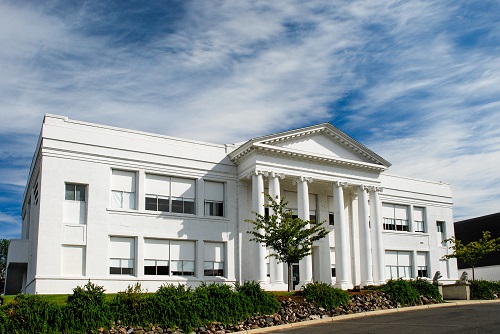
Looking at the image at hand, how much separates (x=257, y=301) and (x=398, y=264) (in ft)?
76.6

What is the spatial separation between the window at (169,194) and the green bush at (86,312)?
514 inches

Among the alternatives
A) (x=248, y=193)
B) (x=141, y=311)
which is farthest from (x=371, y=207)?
(x=141, y=311)

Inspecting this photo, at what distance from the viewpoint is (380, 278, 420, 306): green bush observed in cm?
3181

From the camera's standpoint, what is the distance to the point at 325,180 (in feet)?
127

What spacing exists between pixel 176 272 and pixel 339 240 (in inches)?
446

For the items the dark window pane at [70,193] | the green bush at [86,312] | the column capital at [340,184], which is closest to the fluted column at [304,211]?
the column capital at [340,184]

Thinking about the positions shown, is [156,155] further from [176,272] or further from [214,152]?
[176,272]

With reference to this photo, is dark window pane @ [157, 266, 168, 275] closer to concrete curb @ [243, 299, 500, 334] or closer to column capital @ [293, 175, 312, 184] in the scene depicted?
column capital @ [293, 175, 312, 184]

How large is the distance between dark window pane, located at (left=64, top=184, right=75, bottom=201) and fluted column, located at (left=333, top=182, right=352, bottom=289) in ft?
56.8

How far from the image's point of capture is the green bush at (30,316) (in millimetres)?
20234

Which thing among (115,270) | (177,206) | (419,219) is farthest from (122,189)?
(419,219)

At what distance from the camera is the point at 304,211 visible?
3681 centimetres

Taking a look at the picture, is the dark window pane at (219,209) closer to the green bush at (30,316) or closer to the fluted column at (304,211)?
the fluted column at (304,211)

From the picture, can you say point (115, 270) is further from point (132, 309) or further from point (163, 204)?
point (132, 309)
